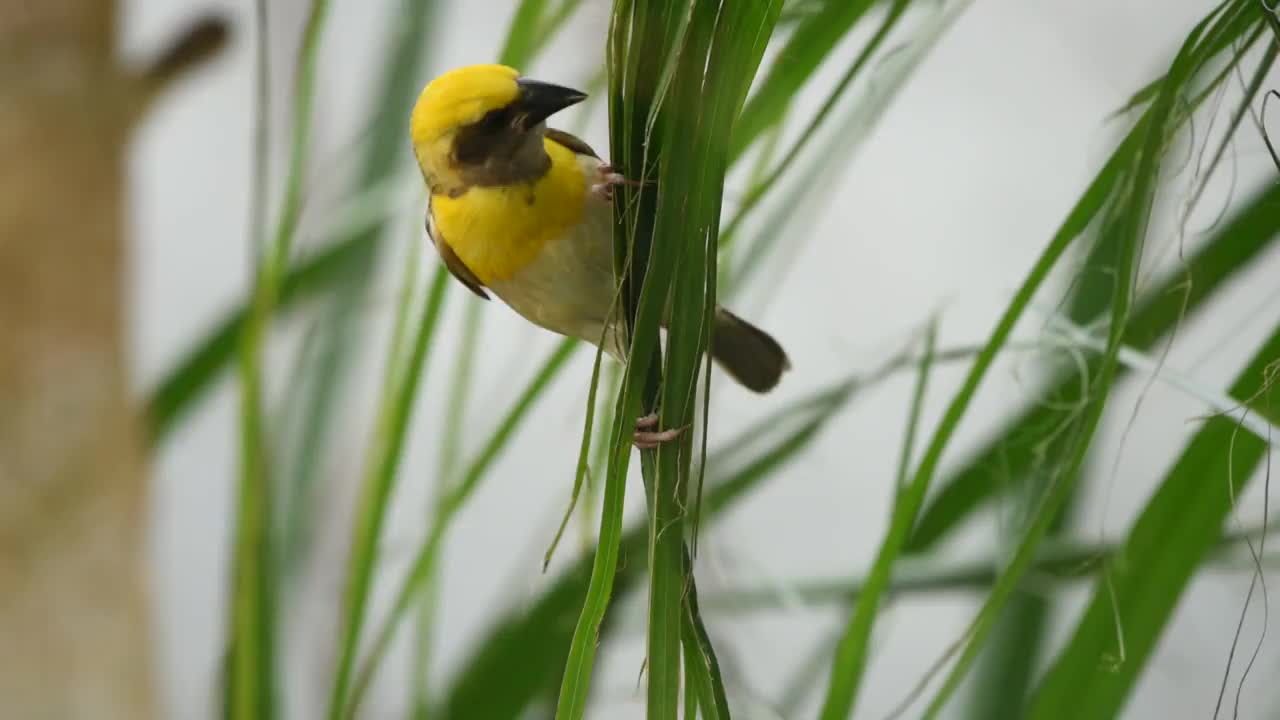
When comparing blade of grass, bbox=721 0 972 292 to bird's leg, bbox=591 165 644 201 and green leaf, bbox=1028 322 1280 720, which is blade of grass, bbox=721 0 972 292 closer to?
bird's leg, bbox=591 165 644 201

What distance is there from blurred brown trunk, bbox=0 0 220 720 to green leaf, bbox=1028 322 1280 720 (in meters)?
0.63

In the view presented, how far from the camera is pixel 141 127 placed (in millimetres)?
835

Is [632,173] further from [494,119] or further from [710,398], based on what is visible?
[710,398]

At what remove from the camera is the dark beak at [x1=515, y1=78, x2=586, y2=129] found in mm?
297

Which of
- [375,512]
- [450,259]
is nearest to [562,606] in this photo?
[375,512]

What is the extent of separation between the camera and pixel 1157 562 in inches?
12.4

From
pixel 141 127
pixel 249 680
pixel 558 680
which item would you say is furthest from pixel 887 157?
pixel 141 127

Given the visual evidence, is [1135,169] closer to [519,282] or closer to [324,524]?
[519,282]

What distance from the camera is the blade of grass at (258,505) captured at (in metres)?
0.47

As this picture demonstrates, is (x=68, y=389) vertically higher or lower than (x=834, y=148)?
lower

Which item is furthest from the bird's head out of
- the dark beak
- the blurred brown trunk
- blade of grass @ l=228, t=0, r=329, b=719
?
the blurred brown trunk

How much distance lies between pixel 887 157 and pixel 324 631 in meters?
0.54

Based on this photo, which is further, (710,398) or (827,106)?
(710,398)

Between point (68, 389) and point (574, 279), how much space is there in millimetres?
544
